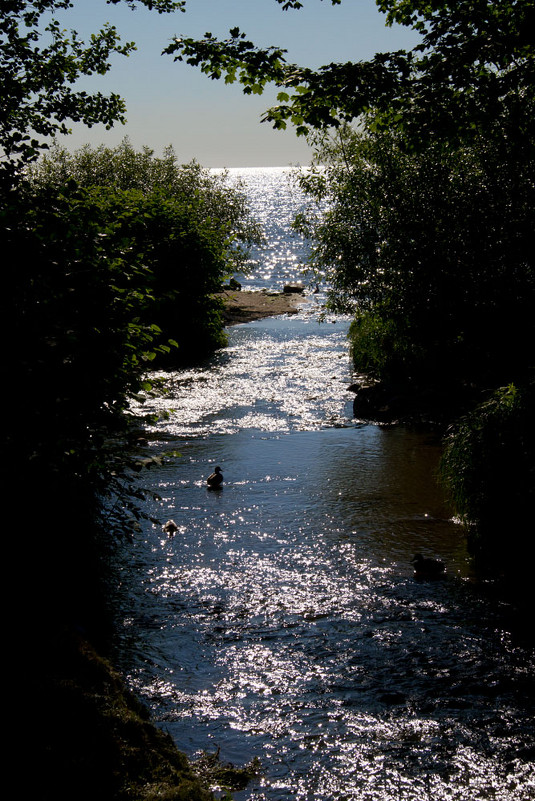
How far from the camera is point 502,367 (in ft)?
50.1

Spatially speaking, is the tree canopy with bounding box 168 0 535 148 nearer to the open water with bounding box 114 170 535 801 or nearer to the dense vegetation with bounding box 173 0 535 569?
the dense vegetation with bounding box 173 0 535 569

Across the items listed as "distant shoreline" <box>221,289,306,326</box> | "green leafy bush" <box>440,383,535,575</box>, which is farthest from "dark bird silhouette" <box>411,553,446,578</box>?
"distant shoreline" <box>221,289,306,326</box>

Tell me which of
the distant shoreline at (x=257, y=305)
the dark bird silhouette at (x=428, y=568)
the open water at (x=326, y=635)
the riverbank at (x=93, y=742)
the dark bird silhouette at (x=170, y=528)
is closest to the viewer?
the riverbank at (x=93, y=742)

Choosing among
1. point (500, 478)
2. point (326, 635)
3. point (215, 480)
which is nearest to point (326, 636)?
point (326, 635)

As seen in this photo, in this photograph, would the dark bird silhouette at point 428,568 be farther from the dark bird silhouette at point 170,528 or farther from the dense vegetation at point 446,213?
the dark bird silhouette at point 170,528

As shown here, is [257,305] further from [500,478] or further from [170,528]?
[500,478]

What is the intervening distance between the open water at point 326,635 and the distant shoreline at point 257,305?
22.3 m

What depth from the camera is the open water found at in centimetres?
595

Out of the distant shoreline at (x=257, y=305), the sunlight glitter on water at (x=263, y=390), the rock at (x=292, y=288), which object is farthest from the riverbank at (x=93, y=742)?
the rock at (x=292, y=288)

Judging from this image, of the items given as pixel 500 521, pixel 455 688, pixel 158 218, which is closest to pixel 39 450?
pixel 455 688

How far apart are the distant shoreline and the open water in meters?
22.3

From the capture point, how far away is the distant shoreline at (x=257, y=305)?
40.8 meters

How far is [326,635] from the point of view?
8.16 m

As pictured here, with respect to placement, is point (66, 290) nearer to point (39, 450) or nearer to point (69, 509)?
point (39, 450)
